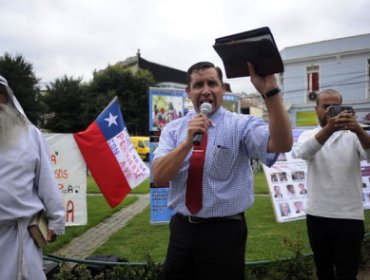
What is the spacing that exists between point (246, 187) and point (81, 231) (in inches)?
197

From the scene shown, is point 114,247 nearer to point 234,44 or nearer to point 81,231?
point 81,231

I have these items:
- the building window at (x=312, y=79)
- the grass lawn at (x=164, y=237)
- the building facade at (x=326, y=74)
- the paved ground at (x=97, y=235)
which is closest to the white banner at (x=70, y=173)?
the paved ground at (x=97, y=235)

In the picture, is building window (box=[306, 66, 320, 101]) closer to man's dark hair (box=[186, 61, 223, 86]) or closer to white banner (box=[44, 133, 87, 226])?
white banner (box=[44, 133, 87, 226])

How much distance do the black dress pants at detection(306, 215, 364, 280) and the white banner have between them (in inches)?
157

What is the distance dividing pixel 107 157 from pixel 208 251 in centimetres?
432

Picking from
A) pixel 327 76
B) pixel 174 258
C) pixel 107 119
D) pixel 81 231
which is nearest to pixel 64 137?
pixel 107 119

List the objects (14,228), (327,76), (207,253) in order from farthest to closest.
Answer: (327,76) < (14,228) < (207,253)

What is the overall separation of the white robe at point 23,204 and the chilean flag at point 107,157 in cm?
354

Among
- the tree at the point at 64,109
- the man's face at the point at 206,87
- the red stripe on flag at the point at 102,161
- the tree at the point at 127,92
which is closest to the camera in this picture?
the man's face at the point at 206,87

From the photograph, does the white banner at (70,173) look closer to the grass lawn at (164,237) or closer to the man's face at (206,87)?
the grass lawn at (164,237)

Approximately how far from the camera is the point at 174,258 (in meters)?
2.13

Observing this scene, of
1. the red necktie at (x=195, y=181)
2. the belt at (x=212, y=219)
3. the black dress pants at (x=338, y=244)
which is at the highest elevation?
the red necktie at (x=195, y=181)

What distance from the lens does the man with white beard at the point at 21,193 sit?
7.61 feet

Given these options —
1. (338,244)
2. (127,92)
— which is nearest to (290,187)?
(338,244)
